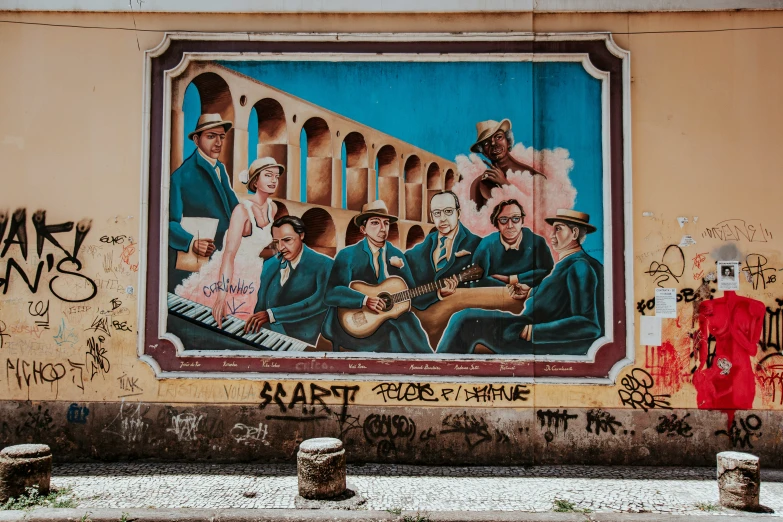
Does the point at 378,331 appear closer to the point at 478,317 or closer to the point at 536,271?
the point at 478,317

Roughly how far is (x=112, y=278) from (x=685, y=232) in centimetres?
726

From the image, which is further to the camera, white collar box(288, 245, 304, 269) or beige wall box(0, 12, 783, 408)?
white collar box(288, 245, 304, 269)

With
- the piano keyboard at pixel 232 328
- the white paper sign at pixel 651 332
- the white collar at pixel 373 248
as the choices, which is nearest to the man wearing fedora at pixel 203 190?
the piano keyboard at pixel 232 328

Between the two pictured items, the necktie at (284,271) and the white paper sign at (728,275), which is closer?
the white paper sign at (728,275)

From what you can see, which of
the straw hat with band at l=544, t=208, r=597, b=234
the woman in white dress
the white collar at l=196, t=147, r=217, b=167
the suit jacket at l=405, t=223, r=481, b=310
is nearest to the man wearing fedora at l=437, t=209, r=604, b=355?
the straw hat with band at l=544, t=208, r=597, b=234

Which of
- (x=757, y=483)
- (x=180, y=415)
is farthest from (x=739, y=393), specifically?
(x=180, y=415)

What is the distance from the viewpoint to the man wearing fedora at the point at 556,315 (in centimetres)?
742

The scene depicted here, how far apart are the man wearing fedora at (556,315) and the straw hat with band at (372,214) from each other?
5.11 feet

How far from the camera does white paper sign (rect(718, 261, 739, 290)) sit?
7.36 m

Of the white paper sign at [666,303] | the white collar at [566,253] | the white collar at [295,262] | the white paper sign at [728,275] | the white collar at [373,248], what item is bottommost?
the white paper sign at [666,303]

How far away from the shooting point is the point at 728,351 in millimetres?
7344

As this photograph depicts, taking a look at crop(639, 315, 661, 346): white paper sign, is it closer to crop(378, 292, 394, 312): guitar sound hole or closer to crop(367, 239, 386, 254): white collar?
crop(378, 292, 394, 312): guitar sound hole

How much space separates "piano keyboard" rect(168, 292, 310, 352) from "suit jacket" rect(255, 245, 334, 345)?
12 centimetres

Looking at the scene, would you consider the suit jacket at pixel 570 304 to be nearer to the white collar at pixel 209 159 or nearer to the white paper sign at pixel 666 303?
the white paper sign at pixel 666 303
